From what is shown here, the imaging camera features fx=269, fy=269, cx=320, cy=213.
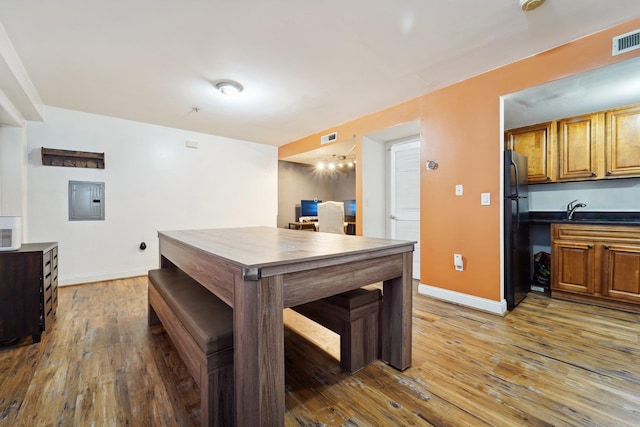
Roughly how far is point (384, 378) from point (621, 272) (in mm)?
2804

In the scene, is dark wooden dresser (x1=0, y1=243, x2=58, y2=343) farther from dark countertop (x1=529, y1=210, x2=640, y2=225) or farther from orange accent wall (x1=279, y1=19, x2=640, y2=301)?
dark countertop (x1=529, y1=210, x2=640, y2=225)

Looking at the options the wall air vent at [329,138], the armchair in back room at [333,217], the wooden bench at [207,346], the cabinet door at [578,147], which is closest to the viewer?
the wooden bench at [207,346]

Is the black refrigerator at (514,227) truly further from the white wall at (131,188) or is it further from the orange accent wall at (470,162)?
the white wall at (131,188)

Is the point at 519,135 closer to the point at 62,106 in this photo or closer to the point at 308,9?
the point at 308,9

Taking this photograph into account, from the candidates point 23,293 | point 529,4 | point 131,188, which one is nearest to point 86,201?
point 131,188

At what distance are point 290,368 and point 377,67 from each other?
2.67 m

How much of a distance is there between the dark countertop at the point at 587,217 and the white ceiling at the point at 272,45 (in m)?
1.83

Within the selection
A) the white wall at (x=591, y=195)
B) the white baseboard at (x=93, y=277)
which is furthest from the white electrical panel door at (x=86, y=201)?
the white wall at (x=591, y=195)

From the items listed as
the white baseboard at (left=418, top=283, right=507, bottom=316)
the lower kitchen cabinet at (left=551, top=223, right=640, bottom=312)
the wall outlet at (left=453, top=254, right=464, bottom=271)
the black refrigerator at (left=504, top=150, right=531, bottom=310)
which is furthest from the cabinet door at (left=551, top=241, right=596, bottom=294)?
the wall outlet at (left=453, top=254, right=464, bottom=271)

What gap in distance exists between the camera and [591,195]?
10.8 ft

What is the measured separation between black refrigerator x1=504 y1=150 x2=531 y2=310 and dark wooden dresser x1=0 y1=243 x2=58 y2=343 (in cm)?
400

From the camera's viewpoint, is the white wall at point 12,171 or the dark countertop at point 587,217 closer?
the dark countertop at point 587,217

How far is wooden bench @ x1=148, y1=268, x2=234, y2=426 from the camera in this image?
3.73ft

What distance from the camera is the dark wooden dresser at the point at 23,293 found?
193 cm
